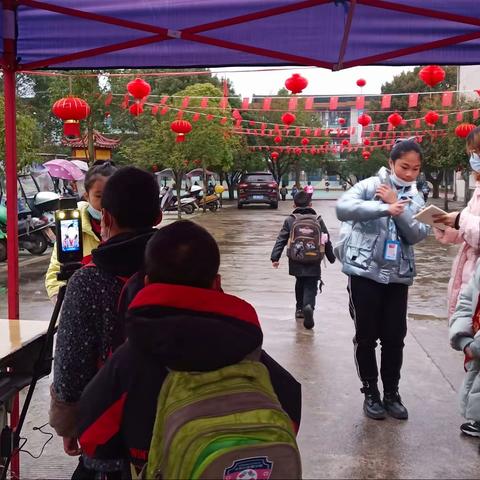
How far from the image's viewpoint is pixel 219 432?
137 centimetres

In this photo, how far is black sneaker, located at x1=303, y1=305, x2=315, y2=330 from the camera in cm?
A: 646

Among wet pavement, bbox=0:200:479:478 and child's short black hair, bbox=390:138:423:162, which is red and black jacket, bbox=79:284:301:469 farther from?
child's short black hair, bbox=390:138:423:162

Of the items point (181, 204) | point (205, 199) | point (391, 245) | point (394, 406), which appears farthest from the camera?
point (205, 199)

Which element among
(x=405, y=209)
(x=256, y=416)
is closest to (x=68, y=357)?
(x=256, y=416)

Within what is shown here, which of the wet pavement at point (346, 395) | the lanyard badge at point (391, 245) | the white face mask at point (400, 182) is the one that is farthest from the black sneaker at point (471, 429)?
the white face mask at point (400, 182)

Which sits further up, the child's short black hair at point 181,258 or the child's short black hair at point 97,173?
the child's short black hair at point 97,173

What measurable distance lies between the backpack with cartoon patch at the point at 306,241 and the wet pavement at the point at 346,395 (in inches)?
30.6

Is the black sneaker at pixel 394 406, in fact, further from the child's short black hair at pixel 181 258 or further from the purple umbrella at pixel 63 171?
the purple umbrella at pixel 63 171

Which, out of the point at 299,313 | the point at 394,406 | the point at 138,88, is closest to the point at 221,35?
the point at 394,406

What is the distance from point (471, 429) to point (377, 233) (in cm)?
132

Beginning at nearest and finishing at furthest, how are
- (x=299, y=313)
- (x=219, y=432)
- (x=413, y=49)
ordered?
(x=219, y=432) < (x=413, y=49) < (x=299, y=313)

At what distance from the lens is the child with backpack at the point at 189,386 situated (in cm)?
138

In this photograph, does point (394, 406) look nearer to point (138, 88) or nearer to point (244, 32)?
point (244, 32)

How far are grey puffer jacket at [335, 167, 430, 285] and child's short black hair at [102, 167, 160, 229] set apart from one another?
209 cm
